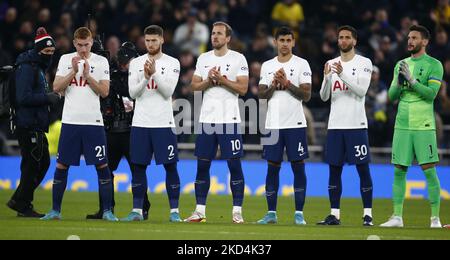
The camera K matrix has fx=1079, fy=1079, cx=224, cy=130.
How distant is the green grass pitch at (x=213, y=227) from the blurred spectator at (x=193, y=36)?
8.13 m

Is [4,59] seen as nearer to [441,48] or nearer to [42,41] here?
[42,41]

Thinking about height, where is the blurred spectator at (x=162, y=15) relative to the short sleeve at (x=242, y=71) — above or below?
above

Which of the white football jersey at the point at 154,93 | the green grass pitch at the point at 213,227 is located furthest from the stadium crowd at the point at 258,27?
the white football jersey at the point at 154,93

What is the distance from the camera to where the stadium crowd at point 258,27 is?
24766 mm

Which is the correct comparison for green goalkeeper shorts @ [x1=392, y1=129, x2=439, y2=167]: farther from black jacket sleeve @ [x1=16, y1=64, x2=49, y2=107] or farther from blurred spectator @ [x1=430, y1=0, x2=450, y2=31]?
blurred spectator @ [x1=430, y1=0, x2=450, y2=31]

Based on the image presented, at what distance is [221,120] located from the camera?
15.2 meters

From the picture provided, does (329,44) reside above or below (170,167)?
above

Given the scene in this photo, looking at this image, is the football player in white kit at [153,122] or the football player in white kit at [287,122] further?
the football player in white kit at [287,122]

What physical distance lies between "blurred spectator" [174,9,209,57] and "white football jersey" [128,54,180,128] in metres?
11.6

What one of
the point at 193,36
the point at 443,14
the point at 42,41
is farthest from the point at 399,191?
the point at 443,14

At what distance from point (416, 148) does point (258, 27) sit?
11.9 m

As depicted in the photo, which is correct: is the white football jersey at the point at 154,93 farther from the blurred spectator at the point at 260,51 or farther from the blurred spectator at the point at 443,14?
the blurred spectator at the point at 443,14

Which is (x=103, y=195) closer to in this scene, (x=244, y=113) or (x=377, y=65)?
(x=244, y=113)
